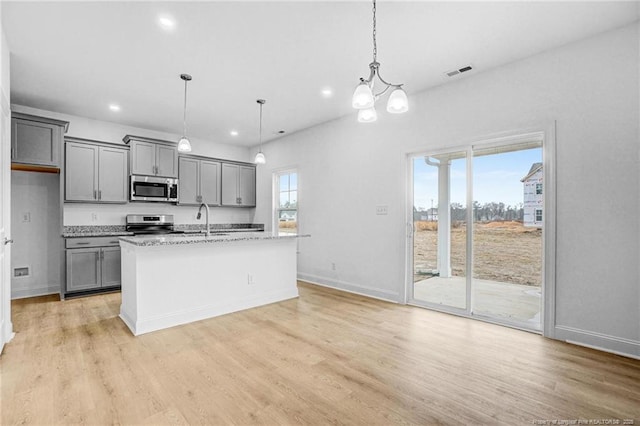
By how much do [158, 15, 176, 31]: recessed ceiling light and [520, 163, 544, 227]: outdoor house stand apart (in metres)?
3.66

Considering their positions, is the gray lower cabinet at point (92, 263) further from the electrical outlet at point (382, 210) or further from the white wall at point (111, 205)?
the electrical outlet at point (382, 210)

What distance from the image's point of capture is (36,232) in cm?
461

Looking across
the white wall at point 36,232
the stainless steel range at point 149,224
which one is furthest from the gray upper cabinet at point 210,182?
the white wall at point 36,232

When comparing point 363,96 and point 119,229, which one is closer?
point 363,96

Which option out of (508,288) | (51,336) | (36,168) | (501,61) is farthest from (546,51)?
(36,168)

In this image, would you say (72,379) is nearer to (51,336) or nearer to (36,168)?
(51,336)

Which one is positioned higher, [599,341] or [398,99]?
[398,99]

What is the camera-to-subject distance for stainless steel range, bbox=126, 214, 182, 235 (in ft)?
17.4

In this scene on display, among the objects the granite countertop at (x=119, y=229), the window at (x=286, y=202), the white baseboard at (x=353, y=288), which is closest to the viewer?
the white baseboard at (x=353, y=288)

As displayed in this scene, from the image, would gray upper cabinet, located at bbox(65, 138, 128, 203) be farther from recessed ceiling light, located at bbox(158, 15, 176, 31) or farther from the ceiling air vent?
the ceiling air vent

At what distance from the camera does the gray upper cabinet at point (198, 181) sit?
5801 mm

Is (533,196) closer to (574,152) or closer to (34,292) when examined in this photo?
(574,152)

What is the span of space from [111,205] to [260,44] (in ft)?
13.2

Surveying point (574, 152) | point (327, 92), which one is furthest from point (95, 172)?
point (574, 152)
